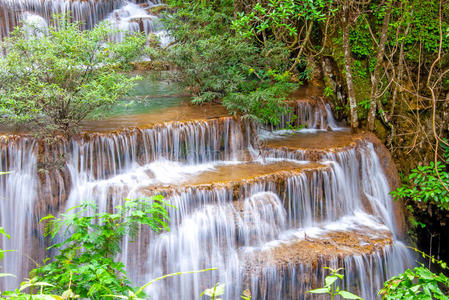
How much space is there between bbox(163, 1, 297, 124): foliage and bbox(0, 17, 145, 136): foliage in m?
1.84

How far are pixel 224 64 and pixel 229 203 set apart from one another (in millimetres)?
3676

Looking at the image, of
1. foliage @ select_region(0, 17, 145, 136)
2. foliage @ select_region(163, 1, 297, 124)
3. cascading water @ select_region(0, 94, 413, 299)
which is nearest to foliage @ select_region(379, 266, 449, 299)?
cascading water @ select_region(0, 94, 413, 299)

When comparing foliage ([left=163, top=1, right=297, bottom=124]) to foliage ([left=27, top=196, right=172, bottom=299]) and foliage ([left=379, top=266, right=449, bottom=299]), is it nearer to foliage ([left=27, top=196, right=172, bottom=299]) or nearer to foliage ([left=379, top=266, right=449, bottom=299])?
foliage ([left=27, top=196, right=172, bottom=299])

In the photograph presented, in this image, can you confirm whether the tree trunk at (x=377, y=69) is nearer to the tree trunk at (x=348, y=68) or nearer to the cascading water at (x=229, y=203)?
A: the tree trunk at (x=348, y=68)

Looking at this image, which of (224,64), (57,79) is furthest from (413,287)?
(224,64)

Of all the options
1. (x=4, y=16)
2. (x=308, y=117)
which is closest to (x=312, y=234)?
(x=308, y=117)

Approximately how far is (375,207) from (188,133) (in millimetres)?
3971

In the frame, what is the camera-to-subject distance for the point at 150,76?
887 centimetres

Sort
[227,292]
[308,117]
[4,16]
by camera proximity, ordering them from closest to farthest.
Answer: [227,292]
[308,117]
[4,16]

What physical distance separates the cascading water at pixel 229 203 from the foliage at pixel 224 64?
0.80m

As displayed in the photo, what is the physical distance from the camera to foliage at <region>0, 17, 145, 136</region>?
6.26 m

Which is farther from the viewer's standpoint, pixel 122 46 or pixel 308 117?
pixel 308 117

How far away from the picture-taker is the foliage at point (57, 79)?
6.26m

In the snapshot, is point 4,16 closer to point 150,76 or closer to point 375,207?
point 150,76
